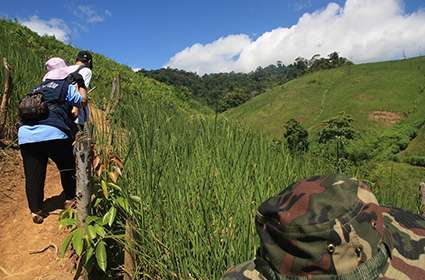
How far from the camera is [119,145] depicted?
355 centimetres

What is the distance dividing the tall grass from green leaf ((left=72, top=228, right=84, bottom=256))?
→ 31 centimetres

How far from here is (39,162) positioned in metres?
3.63

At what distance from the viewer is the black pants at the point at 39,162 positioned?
141 inches

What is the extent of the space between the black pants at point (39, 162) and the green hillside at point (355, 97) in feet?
129

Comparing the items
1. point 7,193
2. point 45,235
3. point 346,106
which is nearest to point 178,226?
point 45,235

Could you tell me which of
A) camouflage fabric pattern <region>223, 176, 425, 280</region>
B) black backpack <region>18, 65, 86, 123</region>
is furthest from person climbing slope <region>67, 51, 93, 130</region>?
camouflage fabric pattern <region>223, 176, 425, 280</region>

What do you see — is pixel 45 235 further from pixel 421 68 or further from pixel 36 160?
pixel 421 68

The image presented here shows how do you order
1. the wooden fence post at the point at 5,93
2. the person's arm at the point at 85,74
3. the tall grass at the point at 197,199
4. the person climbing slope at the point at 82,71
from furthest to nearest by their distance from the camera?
the wooden fence post at the point at 5,93
the person's arm at the point at 85,74
the person climbing slope at the point at 82,71
the tall grass at the point at 197,199

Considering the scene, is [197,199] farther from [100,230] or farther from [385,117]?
[385,117]

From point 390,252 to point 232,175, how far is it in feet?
6.02

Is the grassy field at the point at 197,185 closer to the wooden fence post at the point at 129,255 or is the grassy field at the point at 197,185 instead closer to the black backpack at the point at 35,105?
the wooden fence post at the point at 129,255

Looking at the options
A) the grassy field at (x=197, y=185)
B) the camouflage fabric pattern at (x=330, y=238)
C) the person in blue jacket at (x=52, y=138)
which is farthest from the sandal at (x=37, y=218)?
the camouflage fabric pattern at (x=330, y=238)

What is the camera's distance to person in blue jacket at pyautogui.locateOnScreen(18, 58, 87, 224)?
3500 mm

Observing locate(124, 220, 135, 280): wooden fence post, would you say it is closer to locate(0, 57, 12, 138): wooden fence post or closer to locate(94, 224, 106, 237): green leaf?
locate(94, 224, 106, 237): green leaf
